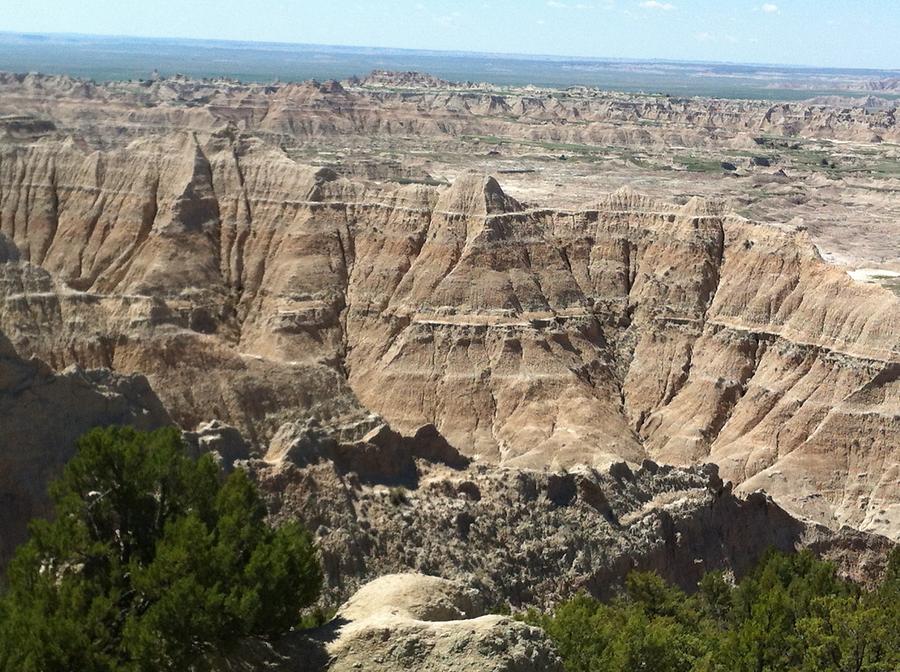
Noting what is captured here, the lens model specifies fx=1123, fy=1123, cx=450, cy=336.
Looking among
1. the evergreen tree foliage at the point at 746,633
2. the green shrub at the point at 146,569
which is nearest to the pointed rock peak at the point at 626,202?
the evergreen tree foliage at the point at 746,633

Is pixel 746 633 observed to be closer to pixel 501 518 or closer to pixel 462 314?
pixel 501 518

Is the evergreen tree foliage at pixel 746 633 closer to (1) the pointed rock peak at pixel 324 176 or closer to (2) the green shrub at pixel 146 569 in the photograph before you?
(2) the green shrub at pixel 146 569

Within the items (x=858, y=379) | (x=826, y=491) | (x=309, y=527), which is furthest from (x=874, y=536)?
(x=309, y=527)

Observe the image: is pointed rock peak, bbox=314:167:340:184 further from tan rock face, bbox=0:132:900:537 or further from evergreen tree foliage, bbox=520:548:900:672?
evergreen tree foliage, bbox=520:548:900:672

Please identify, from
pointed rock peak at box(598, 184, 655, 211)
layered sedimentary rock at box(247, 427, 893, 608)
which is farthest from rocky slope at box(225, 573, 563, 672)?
pointed rock peak at box(598, 184, 655, 211)

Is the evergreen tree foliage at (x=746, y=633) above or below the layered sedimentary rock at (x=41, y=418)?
below

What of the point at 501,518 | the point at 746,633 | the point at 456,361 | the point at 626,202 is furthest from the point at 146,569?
the point at 626,202
